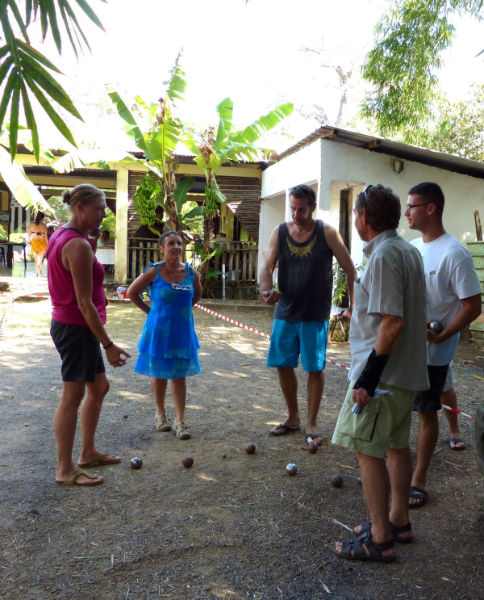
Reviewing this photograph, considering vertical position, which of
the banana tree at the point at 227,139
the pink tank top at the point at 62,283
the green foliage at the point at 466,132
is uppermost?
the green foliage at the point at 466,132

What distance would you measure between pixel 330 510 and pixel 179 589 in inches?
46.6

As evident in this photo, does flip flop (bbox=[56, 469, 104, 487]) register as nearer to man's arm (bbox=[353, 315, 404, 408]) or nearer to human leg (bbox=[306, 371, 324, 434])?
human leg (bbox=[306, 371, 324, 434])

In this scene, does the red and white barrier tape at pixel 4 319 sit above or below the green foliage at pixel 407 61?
below

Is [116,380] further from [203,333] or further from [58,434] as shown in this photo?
[203,333]

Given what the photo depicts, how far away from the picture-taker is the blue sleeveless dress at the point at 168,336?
4441 millimetres

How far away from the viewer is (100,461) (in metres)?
3.93

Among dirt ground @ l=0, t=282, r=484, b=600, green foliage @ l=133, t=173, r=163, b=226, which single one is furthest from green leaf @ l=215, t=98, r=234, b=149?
dirt ground @ l=0, t=282, r=484, b=600

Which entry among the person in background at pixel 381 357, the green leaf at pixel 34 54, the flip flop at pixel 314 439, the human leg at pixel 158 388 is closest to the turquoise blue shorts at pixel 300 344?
the flip flop at pixel 314 439

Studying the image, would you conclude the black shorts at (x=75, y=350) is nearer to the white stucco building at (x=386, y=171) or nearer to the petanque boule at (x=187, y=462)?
the petanque boule at (x=187, y=462)

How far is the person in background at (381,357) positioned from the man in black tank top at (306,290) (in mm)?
1560

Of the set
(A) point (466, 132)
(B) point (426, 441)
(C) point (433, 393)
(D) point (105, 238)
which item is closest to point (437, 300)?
(C) point (433, 393)

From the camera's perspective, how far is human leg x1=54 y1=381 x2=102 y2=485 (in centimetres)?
352

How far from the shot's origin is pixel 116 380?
20.7 ft

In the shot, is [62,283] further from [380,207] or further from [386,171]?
[386,171]
